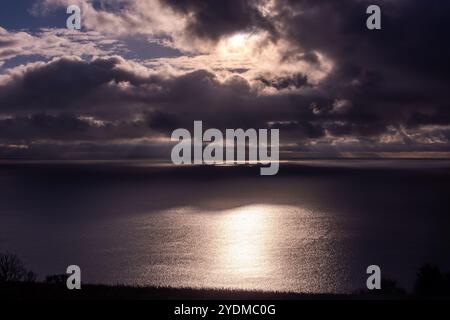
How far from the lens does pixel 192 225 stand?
622 feet

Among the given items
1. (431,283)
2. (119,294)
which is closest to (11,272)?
(119,294)

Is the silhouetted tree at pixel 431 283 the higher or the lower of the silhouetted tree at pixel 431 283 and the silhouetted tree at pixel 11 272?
the lower

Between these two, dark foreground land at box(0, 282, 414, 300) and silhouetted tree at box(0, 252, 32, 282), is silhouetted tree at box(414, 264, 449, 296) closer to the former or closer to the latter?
dark foreground land at box(0, 282, 414, 300)

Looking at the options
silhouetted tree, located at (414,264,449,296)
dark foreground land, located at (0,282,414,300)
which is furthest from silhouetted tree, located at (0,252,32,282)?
silhouetted tree, located at (414,264,449,296)

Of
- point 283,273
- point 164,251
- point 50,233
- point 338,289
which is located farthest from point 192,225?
point 338,289

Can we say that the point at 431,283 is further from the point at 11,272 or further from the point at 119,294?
the point at 11,272

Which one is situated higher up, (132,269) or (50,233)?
(50,233)

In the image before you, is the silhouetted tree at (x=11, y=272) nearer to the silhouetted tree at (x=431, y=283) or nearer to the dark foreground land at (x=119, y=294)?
the dark foreground land at (x=119, y=294)

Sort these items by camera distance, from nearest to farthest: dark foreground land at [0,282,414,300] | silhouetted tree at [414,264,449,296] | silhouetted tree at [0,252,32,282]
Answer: dark foreground land at [0,282,414,300], silhouetted tree at [0,252,32,282], silhouetted tree at [414,264,449,296]

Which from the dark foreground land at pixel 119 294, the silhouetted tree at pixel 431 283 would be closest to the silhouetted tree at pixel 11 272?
the dark foreground land at pixel 119 294

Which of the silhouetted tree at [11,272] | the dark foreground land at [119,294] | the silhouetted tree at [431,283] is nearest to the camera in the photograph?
the dark foreground land at [119,294]
